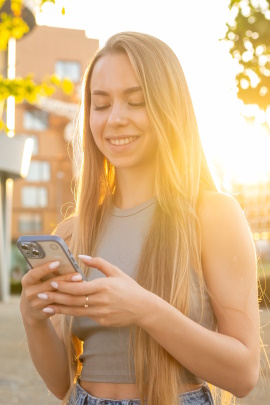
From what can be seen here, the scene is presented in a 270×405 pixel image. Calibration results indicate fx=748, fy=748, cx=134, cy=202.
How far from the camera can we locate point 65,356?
8.51 feet

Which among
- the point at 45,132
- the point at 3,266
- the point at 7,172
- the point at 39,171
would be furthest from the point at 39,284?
the point at 45,132

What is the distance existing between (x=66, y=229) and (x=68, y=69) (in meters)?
58.3

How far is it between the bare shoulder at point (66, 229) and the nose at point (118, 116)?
1.72ft

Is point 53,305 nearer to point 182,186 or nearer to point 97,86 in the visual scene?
point 182,186

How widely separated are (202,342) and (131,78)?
2.89 feet

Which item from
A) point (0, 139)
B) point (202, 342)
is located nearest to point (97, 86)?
point (202, 342)

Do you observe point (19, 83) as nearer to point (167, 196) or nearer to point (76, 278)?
point (167, 196)

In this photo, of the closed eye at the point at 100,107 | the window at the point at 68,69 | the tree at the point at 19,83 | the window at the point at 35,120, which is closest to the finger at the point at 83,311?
the closed eye at the point at 100,107

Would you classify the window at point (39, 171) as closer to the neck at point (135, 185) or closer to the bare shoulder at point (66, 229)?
the bare shoulder at point (66, 229)

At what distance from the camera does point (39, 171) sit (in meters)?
58.5

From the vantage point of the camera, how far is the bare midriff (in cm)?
229

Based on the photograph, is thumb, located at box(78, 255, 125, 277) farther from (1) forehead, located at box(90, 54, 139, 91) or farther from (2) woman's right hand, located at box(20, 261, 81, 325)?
(1) forehead, located at box(90, 54, 139, 91)

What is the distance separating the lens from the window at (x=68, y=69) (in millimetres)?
59438

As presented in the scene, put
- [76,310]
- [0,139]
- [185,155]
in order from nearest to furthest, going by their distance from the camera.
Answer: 1. [76,310]
2. [185,155]
3. [0,139]
